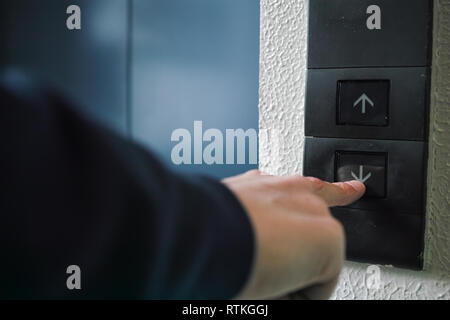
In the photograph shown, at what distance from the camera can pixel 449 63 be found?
307mm

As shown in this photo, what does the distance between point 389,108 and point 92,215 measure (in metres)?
0.26

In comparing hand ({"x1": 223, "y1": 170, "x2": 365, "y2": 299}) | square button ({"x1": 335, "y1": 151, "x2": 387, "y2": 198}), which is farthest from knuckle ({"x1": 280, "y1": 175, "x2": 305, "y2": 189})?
square button ({"x1": 335, "y1": 151, "x2": 387, "y2": 198})

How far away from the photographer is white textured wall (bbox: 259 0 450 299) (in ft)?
1.02

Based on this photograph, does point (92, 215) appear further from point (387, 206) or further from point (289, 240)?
point (387, 206)

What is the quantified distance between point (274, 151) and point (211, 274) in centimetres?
24

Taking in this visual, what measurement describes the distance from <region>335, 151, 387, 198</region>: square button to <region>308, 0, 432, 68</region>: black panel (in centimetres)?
7

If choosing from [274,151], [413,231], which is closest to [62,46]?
[274,151]

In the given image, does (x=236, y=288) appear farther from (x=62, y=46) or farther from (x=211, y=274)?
(x=62, y=46)

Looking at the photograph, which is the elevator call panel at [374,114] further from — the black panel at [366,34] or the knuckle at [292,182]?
the knuckle at [292,182]

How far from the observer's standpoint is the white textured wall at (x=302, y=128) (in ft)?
1.02

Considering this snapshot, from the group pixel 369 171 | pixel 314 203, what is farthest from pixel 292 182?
pixel 369 171

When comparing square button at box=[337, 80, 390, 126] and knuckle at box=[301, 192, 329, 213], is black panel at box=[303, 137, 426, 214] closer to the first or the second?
square button at box=[337, 80, 390, 126]

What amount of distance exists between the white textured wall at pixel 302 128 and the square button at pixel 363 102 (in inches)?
1.3

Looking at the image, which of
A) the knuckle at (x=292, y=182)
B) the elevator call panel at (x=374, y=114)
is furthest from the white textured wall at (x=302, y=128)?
the knuckle at (x=292, y=182)
